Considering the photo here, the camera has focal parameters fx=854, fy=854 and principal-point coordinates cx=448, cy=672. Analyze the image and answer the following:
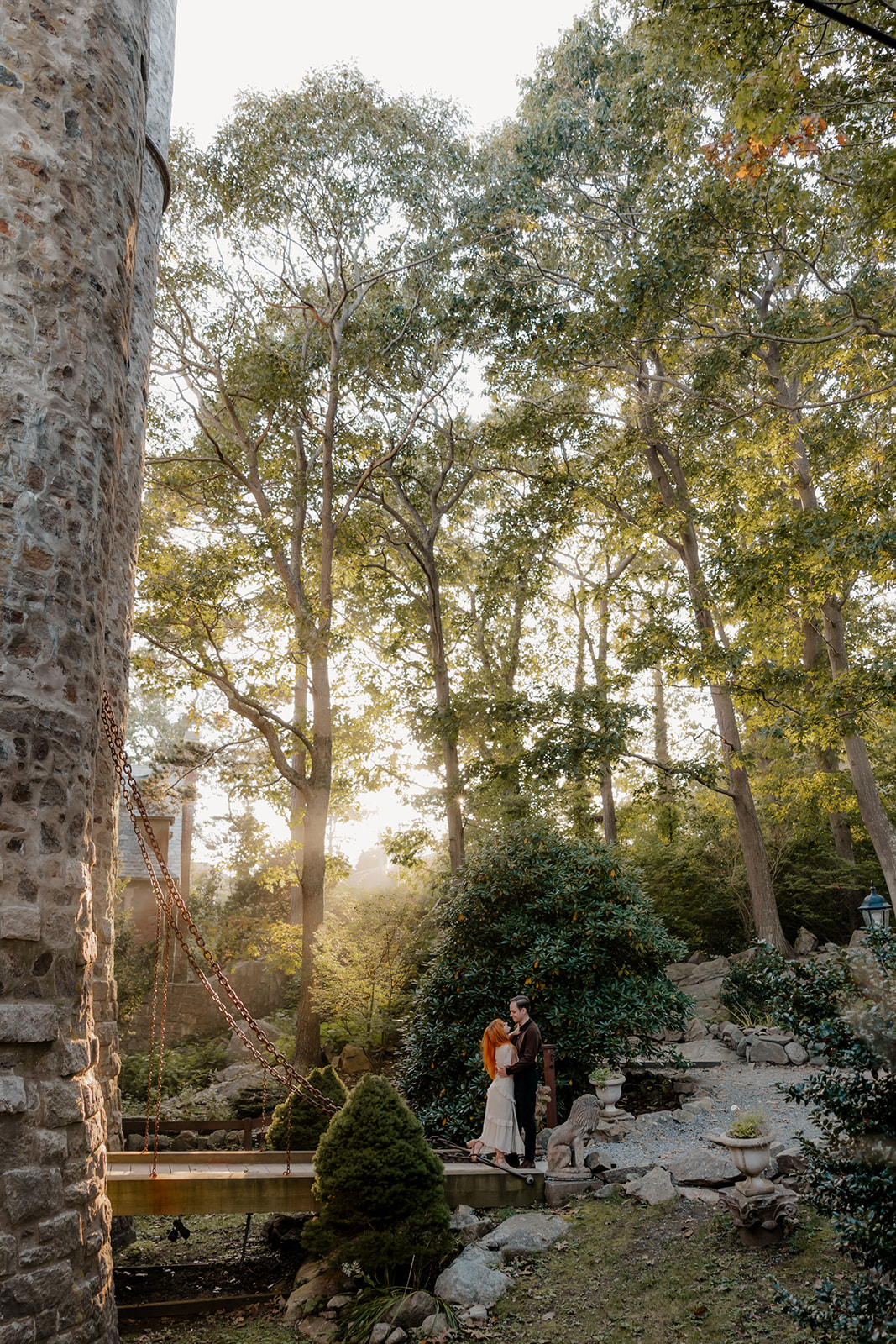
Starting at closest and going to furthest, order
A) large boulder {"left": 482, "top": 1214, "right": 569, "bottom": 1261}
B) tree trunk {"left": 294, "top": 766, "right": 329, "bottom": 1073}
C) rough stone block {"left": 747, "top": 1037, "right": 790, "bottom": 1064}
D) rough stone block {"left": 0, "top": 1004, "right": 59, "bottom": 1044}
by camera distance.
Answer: rough stone block {"left": 0, "top": 1004, "right": 59, "bottom": 1044}, large boulder {"left": 482, "top": 1214, "right": 569, "bottom": 1261}, rough stone block {"left": 747, "top": 1037, "right": 790, "bottom": 1064}, tree trunk {"left": 294, "top": 766, "right": 329, "bottom": 1073}

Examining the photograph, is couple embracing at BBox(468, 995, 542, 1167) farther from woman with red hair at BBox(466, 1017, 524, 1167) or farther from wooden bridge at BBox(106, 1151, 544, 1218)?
wooden bridge at BBox(106, 1151, 544, 1218)

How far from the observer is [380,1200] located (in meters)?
5.80

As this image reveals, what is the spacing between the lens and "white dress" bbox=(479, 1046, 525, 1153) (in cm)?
732

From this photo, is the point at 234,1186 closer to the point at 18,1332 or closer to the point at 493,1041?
the point at 493,1041

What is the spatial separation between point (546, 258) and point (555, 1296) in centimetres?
1549

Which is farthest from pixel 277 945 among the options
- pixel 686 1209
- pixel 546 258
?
pixel 546 258

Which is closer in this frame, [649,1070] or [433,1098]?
[433,1098]

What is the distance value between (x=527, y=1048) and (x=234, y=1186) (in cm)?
262

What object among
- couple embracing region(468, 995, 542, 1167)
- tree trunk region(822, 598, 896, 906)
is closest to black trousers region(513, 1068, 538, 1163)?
couple embracing region(468, 995, 542, 1167)

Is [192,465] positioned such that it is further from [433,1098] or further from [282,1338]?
[282,1338]

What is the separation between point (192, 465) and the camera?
16344 millimetres

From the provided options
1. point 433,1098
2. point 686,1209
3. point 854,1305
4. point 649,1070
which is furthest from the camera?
point 649,1070

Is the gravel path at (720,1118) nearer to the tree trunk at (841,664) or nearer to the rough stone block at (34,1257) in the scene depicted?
the tree trunk at (841,664)

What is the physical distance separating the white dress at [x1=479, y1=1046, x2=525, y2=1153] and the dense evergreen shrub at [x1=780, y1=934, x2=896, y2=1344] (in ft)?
11.9
